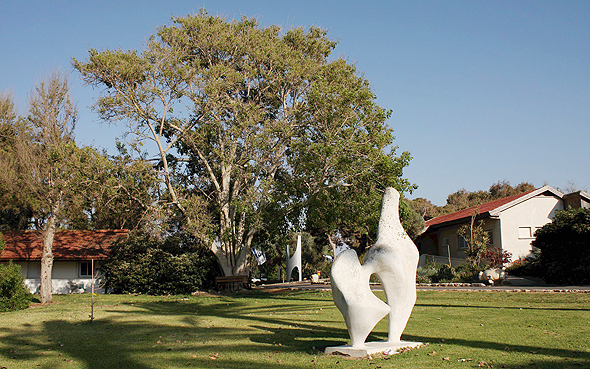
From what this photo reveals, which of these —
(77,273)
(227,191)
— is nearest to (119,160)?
(227,191)

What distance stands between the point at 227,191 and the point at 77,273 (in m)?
12.5

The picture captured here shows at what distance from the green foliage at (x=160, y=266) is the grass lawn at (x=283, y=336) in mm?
8730

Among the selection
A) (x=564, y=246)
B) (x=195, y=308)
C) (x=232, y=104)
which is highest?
(x=232, y=104)

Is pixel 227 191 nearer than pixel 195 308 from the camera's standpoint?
No

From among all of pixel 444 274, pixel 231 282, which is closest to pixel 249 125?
→ pixel 231 282

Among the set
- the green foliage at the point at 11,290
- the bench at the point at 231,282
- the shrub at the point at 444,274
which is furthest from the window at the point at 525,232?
the green foliage at the point at 11,290

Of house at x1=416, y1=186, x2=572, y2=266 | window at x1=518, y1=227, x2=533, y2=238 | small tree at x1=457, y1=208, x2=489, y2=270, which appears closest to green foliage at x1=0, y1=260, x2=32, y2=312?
small tree at x1=457, y1=208, x2=489, y2=270

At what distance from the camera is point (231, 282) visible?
27.1 meters

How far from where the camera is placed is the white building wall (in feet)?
103

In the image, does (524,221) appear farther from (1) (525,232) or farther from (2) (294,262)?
(2) (294,262)

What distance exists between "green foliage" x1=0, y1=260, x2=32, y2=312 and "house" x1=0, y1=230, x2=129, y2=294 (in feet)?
38.9

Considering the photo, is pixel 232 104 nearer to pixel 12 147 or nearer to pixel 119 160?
pixel 119 160

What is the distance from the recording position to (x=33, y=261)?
3147cm

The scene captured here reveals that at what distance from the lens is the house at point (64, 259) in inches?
1220
